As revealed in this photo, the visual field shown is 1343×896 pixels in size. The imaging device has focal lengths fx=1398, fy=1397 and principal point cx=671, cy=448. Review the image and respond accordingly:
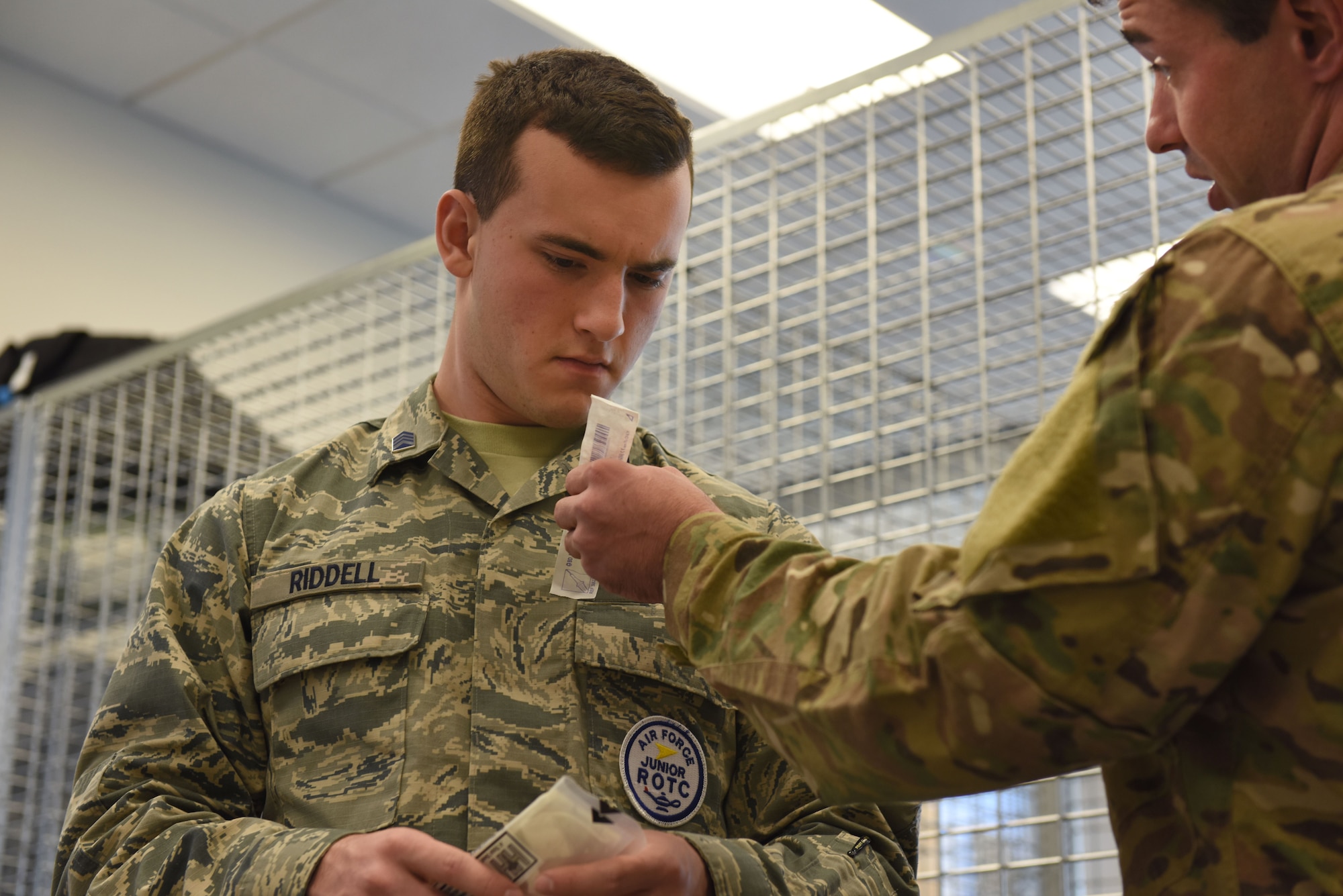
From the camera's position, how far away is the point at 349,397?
4035 mm

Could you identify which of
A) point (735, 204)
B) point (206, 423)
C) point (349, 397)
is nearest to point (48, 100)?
point (349, 397)

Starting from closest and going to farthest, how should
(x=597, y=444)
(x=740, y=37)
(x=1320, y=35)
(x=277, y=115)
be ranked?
(x=1320, y=35) < (x=597, y=444) < (x=740, y=37) < (x=277, y=115)

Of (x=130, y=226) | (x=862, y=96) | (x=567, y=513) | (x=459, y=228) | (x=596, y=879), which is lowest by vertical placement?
(x=596, y=879)

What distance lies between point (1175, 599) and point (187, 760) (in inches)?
32.3

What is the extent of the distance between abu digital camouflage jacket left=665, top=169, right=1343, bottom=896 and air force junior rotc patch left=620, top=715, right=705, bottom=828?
16.1 inches

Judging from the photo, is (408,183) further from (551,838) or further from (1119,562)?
(1119,562)

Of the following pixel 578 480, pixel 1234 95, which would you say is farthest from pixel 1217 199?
pixel 578 480

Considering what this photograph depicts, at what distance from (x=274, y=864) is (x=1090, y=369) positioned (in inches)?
27.0

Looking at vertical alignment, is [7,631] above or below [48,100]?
below

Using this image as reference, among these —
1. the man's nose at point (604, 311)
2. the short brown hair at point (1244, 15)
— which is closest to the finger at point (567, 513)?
the man's nose at point (604, 311)

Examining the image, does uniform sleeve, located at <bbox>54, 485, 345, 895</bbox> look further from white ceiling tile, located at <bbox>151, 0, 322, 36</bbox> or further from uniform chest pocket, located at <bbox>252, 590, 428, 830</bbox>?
white ceiling tile, located at <bbox>151, 0, 322, 36</bbox>

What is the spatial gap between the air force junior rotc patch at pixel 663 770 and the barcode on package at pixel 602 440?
24cm

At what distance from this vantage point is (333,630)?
3.84 feet

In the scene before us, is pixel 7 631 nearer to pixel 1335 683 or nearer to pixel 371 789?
pixel 371 789
